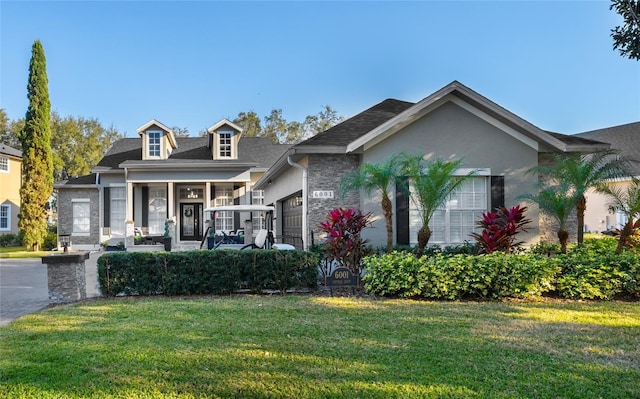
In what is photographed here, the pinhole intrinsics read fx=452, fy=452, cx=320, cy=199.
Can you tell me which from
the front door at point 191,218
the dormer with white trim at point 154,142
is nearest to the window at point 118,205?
the dormer with white trim at point 154,142

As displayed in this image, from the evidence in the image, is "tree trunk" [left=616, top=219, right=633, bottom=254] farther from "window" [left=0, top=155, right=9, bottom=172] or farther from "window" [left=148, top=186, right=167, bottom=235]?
"window" [left=0, top=155, right=9, bottom=172]

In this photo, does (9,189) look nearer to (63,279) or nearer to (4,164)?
(4,164)

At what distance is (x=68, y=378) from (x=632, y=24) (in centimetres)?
878

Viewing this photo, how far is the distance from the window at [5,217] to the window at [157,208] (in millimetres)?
11734

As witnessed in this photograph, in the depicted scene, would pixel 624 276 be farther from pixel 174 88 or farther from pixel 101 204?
pixel 101 204

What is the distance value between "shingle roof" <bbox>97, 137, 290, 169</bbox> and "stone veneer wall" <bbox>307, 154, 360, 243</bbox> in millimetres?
12517

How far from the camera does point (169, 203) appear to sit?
23.2 meters

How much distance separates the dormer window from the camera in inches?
950

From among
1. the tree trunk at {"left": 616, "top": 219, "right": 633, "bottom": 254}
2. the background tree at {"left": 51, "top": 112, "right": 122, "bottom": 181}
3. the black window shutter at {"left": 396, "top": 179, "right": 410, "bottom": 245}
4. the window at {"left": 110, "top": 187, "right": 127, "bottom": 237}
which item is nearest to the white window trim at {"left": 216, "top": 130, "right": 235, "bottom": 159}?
the window at {"left": 110, "top": 187, "right": 127, "bottom": 237}

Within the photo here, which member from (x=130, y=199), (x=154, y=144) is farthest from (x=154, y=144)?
(x=130, y=199)

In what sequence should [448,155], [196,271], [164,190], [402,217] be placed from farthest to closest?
[164,190], [448,155], [402,217], [196,271]

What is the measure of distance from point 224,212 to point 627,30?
67.2 ft

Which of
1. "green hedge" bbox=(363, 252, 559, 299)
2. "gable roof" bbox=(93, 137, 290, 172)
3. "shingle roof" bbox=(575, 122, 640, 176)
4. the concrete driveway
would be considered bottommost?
the concrete driveway

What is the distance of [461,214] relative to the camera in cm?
1174
